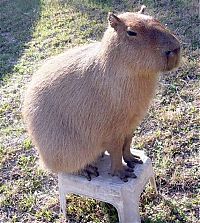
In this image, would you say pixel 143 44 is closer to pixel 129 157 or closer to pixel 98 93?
pixel 98 93

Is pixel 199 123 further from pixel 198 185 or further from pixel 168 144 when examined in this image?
pixel 198 185

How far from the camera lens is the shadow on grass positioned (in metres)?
5.42

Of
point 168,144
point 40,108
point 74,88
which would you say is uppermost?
point 74,88

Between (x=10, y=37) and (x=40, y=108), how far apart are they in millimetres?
3276

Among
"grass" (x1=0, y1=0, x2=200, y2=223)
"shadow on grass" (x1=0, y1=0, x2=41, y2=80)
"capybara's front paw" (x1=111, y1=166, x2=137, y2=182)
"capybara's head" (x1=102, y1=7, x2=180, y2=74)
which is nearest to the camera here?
"capybara's head" (x1=102, y1=7, x2=180, y2=74)

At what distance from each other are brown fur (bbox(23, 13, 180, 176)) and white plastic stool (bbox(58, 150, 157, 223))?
11 centimetres

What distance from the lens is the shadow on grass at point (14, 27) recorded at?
5422mm

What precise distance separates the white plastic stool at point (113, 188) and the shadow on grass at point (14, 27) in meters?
2.28

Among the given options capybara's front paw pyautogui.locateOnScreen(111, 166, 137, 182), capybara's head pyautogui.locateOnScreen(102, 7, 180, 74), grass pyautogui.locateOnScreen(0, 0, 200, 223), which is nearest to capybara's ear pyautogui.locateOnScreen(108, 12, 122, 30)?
capybara's head pyautogui.locateOnScreen(102, 7, 180, 74)

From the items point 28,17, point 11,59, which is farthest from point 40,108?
point 28,17

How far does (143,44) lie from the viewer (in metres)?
2.49

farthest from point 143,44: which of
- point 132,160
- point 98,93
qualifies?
point 132,160

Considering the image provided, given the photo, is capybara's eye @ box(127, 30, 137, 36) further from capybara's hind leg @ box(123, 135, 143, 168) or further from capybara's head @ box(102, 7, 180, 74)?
capybara's hind leg @ box(123, 135, 143, 168)

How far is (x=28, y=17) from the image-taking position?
20.9 feet
